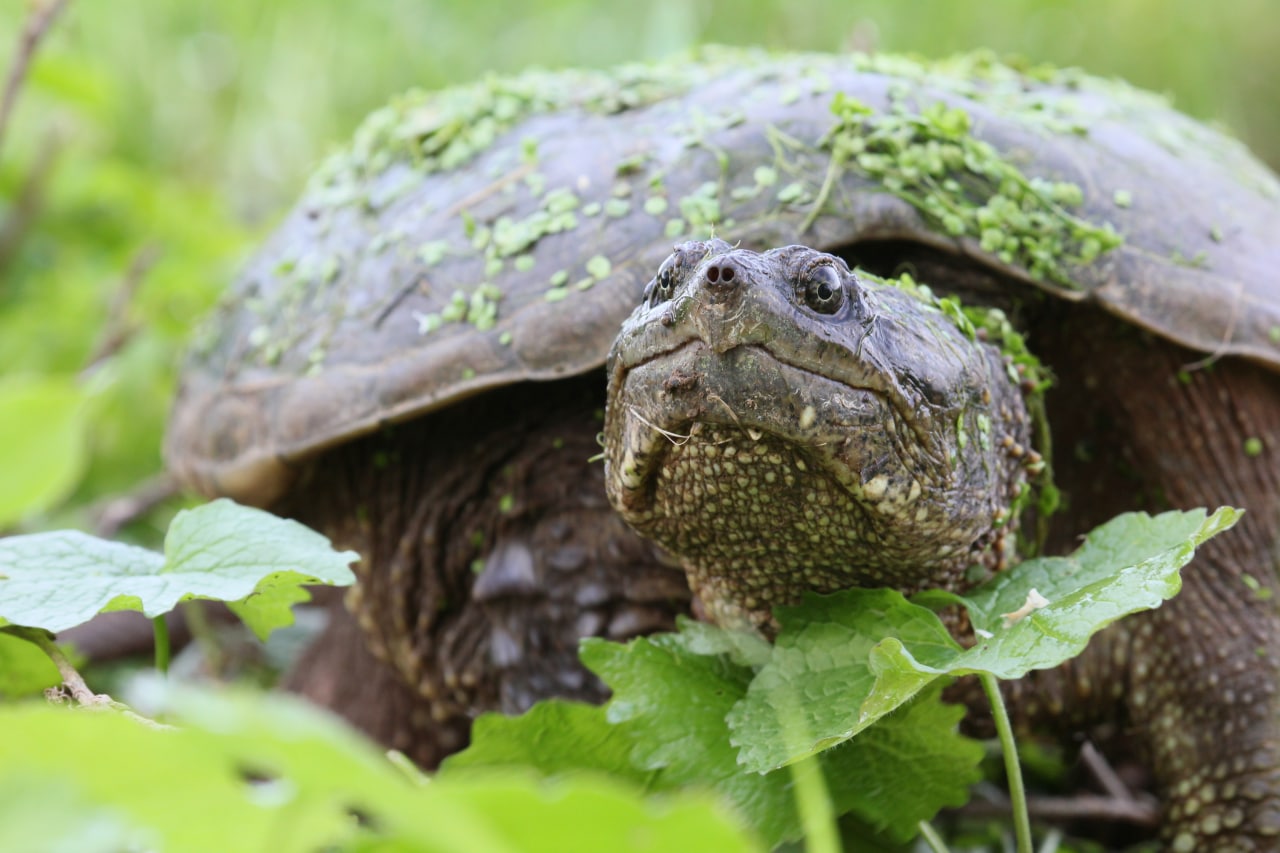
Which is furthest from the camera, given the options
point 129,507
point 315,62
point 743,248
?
point 315,62

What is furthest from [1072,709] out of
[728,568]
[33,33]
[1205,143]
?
[33,33]

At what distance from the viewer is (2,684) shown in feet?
4.52

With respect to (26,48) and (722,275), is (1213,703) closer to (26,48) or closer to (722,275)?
(722,275)

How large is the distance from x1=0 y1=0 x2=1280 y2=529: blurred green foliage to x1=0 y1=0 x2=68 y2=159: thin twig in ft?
5.75

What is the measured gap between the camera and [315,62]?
602cm

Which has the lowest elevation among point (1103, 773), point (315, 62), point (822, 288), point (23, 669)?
point (1103, 773)

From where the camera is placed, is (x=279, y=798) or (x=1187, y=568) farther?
(x=1187, y=568)

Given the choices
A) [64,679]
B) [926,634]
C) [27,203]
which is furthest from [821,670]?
[27,203]

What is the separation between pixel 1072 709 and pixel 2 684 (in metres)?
1.61

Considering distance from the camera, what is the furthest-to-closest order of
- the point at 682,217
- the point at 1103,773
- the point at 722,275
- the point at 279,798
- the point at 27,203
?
the point at 27,203
the point at 1103,773
the point at 682,217
the point at 722,275
the point at 279,798

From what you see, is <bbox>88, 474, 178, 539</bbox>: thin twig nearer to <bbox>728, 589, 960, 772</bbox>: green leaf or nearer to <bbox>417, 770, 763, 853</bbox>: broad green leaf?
<bbox>728, 589, 960, 772</bbox>: green leaf

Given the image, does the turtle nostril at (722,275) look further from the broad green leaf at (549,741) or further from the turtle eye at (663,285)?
the broad green leaf at (549,741)

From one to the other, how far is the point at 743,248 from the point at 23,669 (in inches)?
43.1

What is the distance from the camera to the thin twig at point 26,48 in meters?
2.69
